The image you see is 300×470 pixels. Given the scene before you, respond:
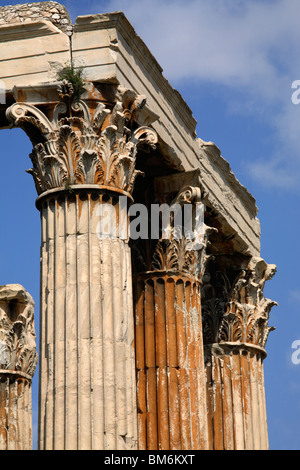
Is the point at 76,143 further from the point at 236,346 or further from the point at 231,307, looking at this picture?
the point at 236,346

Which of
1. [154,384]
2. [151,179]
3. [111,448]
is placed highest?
[151,179]

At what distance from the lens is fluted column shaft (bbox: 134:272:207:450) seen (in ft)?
81.0

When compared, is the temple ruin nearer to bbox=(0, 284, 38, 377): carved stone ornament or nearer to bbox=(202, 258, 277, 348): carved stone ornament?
bbox=(202, 258, 277, 348): carved stone ornament

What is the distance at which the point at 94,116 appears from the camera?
2223 cm

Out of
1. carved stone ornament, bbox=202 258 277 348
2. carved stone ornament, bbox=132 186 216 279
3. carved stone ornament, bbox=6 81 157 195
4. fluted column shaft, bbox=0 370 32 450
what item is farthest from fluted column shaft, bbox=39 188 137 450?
fluted column shaft, bbox=0 370 32 450

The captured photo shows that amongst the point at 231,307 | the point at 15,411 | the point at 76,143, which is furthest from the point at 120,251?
the point at 15,411

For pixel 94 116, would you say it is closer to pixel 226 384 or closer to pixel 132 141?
pixel 132 141

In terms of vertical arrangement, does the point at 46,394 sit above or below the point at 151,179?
below

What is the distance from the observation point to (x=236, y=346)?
2980 centimetres

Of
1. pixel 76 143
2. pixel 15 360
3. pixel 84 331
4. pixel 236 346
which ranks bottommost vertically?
pixel 84 331

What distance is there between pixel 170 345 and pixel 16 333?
6779 mm

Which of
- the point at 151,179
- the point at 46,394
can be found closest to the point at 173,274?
the point at 151,179
